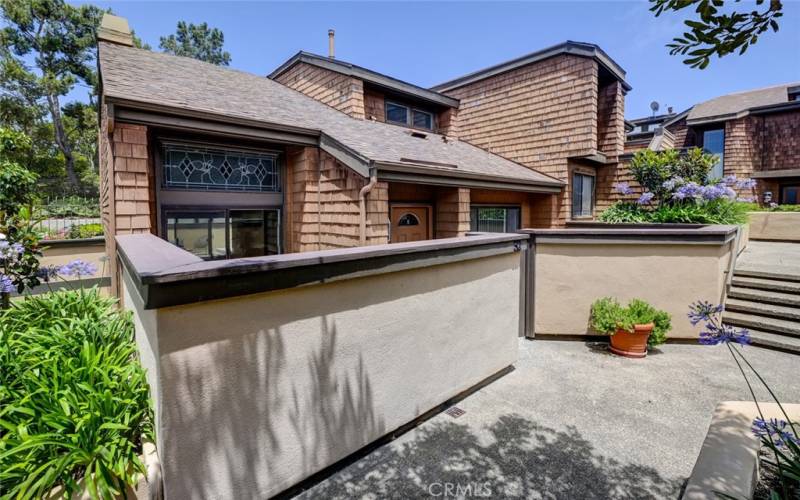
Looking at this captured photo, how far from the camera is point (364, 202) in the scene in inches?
263

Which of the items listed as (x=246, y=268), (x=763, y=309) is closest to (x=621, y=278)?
(x=763, y=309)

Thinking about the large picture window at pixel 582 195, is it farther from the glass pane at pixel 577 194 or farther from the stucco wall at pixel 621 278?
the stucco wall at pixel 621 278

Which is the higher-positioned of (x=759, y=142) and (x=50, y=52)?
(x=50, y=52)

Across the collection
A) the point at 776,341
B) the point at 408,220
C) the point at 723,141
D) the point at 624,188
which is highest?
the point at 723,141

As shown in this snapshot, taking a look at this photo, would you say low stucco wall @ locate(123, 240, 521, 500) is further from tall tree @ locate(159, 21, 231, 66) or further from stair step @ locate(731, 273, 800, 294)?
tall tree @ locate(159, 21, 231, 66)

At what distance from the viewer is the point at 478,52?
13.5m

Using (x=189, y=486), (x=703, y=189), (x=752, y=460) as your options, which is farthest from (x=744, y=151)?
(x=189, y=486)

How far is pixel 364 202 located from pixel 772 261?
9.63 m

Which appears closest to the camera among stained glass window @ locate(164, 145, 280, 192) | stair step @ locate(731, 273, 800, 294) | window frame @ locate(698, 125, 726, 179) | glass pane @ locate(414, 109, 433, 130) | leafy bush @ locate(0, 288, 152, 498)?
leafy bush @ locate(0, 288, 152, 498)

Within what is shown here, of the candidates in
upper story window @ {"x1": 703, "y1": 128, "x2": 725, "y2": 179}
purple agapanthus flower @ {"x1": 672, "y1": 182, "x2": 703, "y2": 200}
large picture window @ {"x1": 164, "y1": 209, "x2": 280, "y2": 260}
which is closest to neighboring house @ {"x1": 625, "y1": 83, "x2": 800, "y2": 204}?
upper story window @ {"x1": 703, "y1": 128, "x2": 725, "y2": 179}

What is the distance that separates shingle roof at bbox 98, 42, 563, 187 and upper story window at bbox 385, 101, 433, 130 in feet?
2.23

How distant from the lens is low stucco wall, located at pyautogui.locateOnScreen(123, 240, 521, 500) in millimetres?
2311

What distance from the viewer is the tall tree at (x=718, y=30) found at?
192cm

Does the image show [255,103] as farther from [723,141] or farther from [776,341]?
[723,141]
